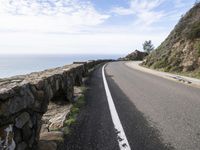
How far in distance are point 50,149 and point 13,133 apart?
1.15 meters

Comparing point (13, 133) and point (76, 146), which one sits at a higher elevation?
point (13, 133)

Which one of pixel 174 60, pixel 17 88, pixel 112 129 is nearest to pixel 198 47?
pixel 174 60

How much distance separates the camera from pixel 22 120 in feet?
16.3

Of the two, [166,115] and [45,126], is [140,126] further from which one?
[45,126]

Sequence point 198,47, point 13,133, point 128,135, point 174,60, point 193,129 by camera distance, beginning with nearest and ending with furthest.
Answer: point 13,133 → point 128,135 → point 193,129 → point 198,47 → point 174,60

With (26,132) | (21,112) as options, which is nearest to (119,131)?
(26,132)

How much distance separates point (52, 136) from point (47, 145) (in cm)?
58

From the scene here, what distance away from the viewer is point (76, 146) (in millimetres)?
5773

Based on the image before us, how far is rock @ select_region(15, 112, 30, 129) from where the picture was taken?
4776 millimetres

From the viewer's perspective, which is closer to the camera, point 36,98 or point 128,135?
point 36,98

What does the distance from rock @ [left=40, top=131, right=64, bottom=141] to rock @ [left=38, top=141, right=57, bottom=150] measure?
23 centimetres

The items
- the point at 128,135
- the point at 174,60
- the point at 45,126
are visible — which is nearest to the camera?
the point at 128,135

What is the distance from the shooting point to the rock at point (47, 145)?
5.61 meters

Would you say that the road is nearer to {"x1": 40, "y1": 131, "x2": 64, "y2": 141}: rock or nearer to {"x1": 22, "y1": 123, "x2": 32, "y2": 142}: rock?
{"x1": 40, "y1": 131, "x2": 64, "y2": 141}: rock
